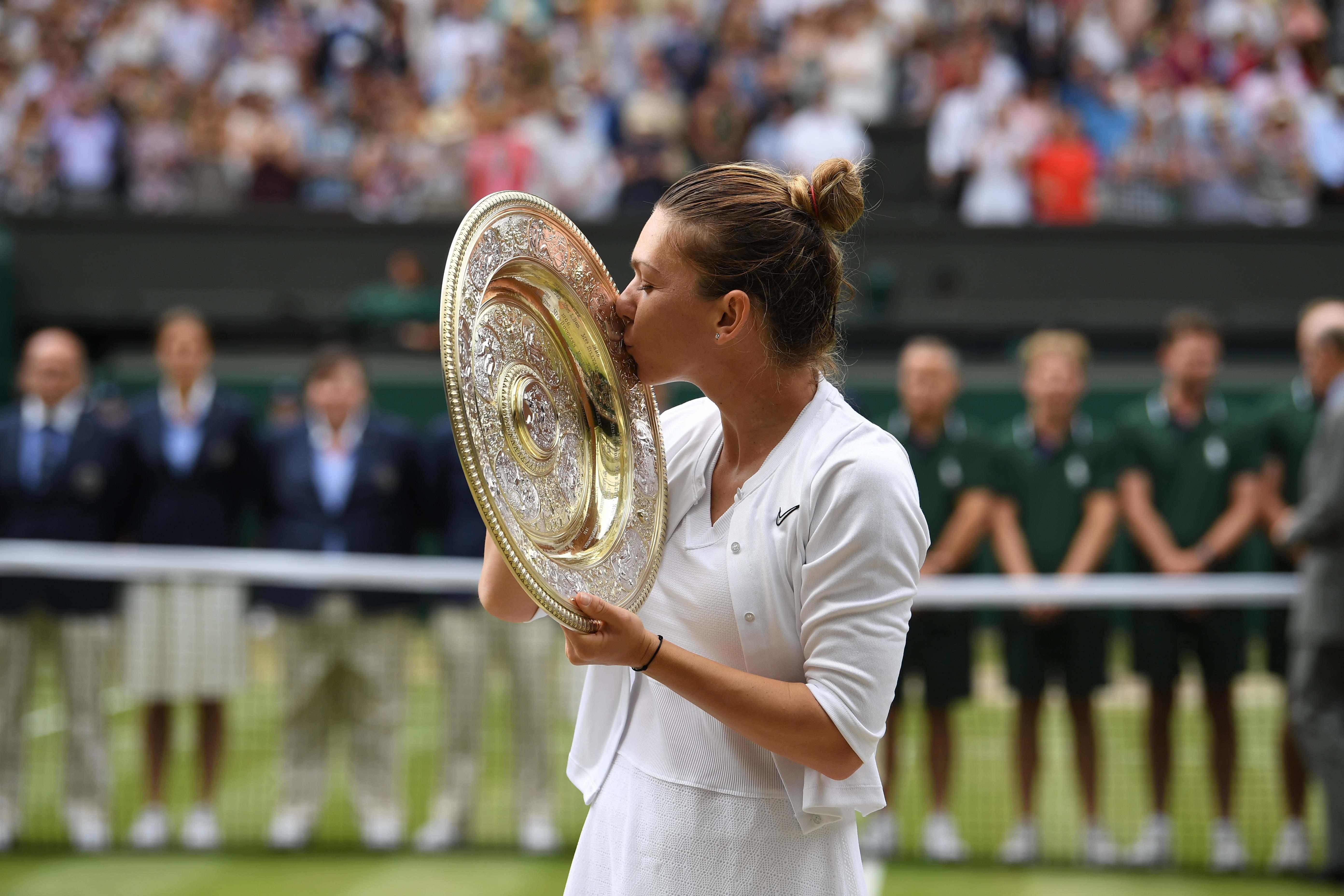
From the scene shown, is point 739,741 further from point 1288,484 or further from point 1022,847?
point 1288,484

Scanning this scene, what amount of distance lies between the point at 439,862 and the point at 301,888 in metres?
0.53

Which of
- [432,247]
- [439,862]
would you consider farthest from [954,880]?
[432,247]

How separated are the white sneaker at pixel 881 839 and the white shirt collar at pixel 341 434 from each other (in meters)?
2.54

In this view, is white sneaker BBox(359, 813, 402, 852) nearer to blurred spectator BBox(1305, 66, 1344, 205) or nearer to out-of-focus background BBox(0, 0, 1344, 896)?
out-of-focus background BBox(0, 0, 1344, 896)

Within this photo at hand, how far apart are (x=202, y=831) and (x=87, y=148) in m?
7.64

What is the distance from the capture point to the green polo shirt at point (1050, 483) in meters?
5.51

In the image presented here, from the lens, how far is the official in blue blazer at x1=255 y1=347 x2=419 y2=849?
5375 millimetres

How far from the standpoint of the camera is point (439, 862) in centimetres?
517

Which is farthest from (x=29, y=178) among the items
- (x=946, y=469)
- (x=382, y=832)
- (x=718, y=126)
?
(x=946, y=469)

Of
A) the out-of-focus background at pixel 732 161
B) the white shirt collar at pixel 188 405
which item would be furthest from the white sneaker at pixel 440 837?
the out-of-focus background at pixel 732 161

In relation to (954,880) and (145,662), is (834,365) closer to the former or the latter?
(954,880)

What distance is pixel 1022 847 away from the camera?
17.0 ft

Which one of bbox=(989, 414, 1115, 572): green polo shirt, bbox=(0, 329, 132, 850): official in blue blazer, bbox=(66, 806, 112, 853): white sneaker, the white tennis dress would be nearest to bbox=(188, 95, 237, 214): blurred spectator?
bbox=(0, 329, 132, 850): official in blue blazer

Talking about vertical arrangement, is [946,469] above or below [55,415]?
below
